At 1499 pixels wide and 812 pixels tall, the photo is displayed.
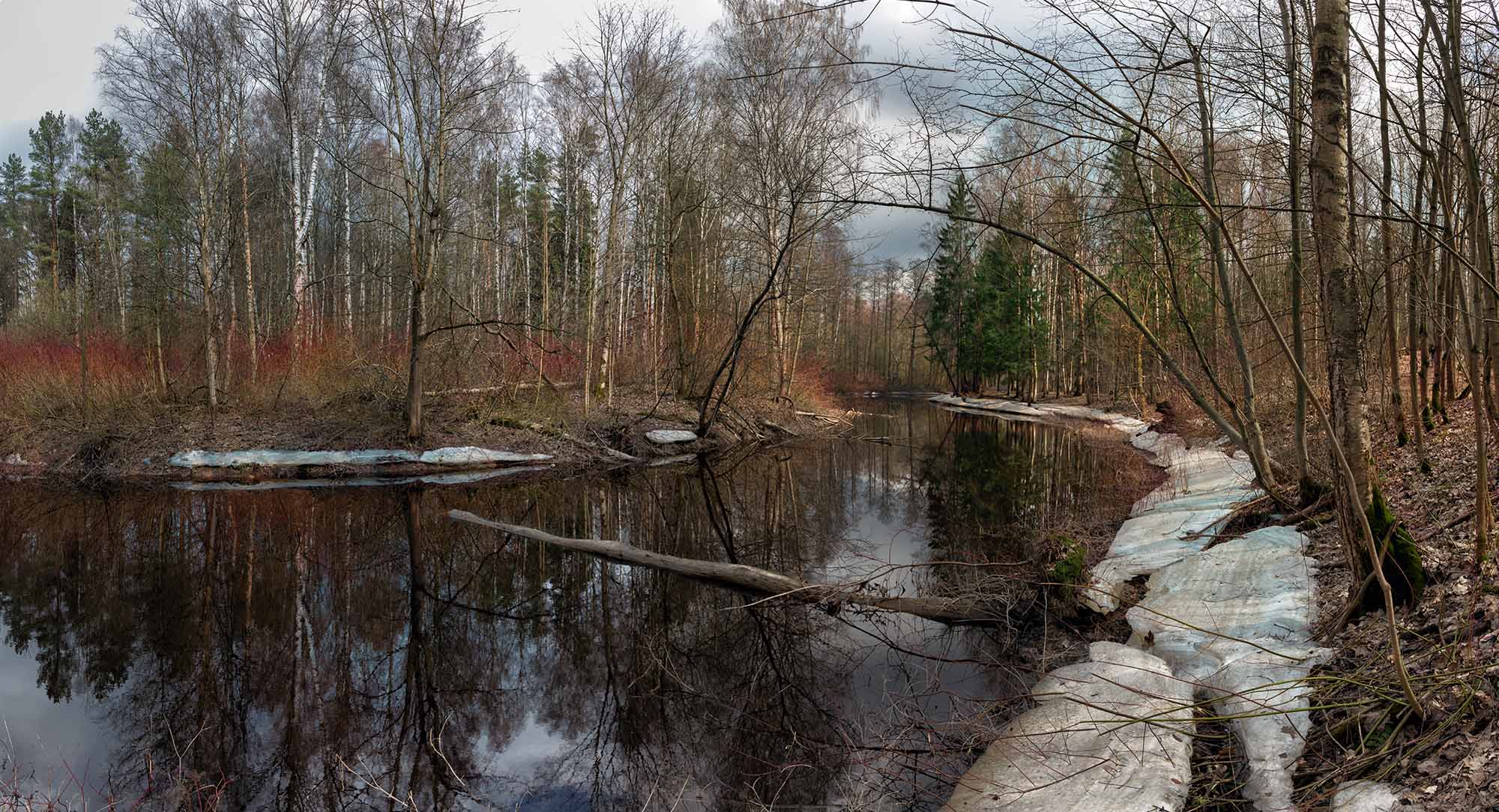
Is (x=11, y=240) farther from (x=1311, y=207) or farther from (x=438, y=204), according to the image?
(x=1311, y=207)

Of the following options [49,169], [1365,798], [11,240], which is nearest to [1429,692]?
[1365,798]

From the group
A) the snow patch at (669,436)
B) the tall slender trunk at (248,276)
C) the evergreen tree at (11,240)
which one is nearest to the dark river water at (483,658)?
the tall slender trunk at (248,276)

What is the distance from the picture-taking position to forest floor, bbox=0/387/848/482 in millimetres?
12680

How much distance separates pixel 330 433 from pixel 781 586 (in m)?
10.7

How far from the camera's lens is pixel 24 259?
34406 millimetres

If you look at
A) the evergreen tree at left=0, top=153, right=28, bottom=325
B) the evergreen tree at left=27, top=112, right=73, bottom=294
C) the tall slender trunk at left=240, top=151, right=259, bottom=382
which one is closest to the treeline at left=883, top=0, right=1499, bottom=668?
the tall slender trunk at left=240, top=151, right=259, bottom=382

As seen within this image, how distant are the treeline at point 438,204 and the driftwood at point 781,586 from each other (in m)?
3.19

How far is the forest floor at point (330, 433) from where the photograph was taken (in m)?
12.7

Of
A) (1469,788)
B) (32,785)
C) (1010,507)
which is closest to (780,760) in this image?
(1469,788)

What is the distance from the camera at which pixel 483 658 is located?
546 cm

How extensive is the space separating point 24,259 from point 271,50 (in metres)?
29.8

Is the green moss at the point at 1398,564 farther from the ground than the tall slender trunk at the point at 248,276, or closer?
closer

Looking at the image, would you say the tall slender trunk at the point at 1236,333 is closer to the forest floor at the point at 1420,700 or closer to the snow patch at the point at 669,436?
the forest floor at the point at 1420,700

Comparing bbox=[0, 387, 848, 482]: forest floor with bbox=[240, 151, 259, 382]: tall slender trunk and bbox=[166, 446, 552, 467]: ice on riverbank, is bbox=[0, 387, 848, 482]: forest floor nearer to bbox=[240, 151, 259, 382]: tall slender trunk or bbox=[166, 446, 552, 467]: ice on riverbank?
bbox=[166, 446, 552, 467]: ice on riverbank
